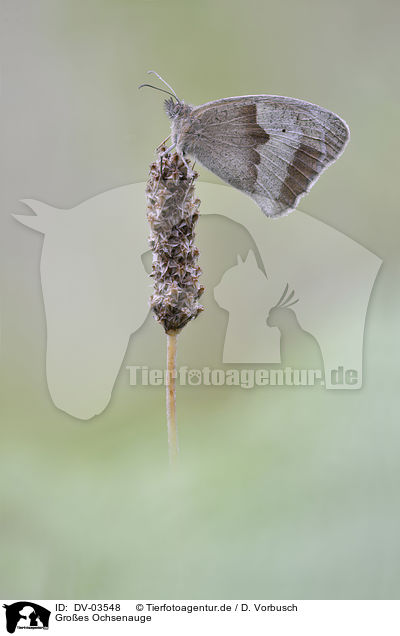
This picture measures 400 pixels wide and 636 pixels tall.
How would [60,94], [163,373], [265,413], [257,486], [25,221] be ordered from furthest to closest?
1. [60,94]
2. [25,221]
3. [163,373]
4. [265,413]
5. [257,486]

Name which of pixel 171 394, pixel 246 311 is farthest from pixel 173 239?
pixel 246 311

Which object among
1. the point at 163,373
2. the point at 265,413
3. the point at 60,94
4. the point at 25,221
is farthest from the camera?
the point at 60,94

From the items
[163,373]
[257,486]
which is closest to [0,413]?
[163,373]

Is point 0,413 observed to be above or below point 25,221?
below

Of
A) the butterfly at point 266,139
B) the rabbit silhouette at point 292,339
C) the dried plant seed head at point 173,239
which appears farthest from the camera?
the rabbit silhouette at point 292,339

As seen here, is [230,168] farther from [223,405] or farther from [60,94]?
[60,94]

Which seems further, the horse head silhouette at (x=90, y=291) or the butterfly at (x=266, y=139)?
the horse head silhouette at (x=90, y=291)

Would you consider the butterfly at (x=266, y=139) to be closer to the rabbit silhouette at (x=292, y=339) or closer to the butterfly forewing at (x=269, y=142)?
the butterfly forewing at (x=269, y=142)
